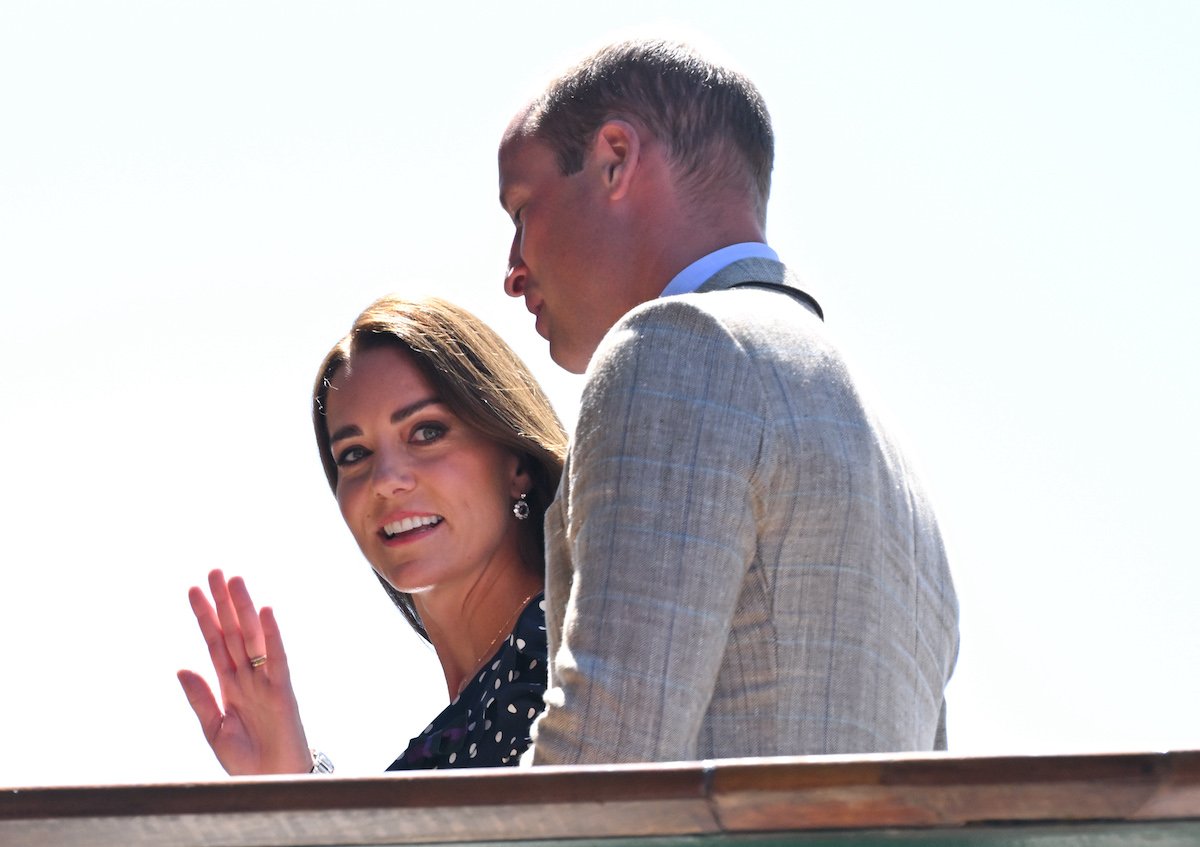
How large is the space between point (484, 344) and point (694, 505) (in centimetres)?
238

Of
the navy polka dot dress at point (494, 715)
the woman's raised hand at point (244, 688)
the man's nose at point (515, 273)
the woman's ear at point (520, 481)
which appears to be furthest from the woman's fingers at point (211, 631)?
the man's nose at point (515, 273)

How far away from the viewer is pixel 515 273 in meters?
2.67

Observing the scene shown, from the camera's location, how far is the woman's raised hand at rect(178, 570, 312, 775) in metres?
3.91

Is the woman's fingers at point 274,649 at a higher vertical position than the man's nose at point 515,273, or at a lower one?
lower

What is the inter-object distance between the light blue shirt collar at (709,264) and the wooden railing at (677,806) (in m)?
0.99

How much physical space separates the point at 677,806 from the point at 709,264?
1.05m

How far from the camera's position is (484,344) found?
4285 mm

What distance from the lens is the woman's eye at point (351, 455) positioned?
13.8 feet

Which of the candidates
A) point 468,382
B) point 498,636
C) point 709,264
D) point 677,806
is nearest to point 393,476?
point 468,382

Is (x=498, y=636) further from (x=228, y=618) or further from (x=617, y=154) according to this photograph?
(x=617, y=154)

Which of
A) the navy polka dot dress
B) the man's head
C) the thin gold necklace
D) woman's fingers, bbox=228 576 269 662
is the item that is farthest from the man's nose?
woman's fingers, bbox=228 576 269 662

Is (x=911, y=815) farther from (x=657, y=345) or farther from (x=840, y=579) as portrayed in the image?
(x=657, y=345)

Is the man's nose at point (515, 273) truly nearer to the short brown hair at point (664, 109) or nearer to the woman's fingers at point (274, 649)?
the short brown hair at point (664, 109)

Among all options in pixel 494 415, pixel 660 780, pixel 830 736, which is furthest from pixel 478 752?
pixel 660 780
